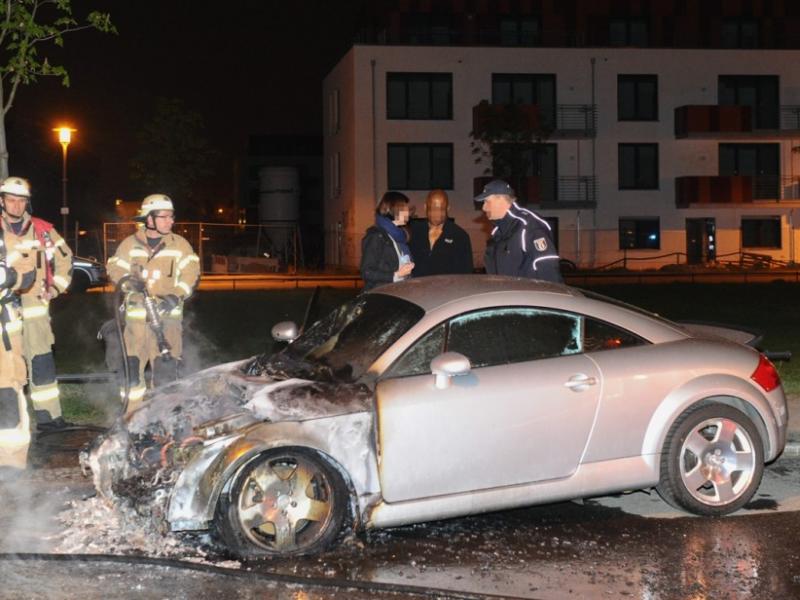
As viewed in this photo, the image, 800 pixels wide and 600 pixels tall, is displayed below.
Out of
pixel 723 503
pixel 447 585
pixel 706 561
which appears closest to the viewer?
pixel 447 585

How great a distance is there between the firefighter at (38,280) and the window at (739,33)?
4200cm

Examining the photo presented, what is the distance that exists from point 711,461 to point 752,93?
138 ft

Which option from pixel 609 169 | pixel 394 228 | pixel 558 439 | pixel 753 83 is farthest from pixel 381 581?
pixel 753 83

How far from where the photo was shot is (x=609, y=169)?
1731 inches

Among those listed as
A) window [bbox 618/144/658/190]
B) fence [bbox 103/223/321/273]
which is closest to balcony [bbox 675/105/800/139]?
window [bbox 618/144/658/190]

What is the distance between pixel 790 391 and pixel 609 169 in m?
34.7

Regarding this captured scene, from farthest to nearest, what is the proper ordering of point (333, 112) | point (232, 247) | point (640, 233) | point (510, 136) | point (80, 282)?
point (333, 112)
point (640, 233)
point (232, 247)
point (510, 136)
point (80, 282)

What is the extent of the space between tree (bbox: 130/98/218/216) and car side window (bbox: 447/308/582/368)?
52211 mm

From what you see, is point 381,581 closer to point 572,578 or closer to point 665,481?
point 572,578

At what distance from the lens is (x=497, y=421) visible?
18.7ft

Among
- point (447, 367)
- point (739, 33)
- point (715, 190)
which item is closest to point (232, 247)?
point (715, 190)

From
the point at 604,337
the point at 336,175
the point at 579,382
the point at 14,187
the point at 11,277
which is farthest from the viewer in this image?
the point at 336,175

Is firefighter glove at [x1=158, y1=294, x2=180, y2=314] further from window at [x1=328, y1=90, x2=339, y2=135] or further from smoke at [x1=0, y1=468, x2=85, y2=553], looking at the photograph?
window at [x1=328, y1=90, x2=339, y2=135]

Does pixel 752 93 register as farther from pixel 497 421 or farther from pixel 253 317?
pixel 497 421
